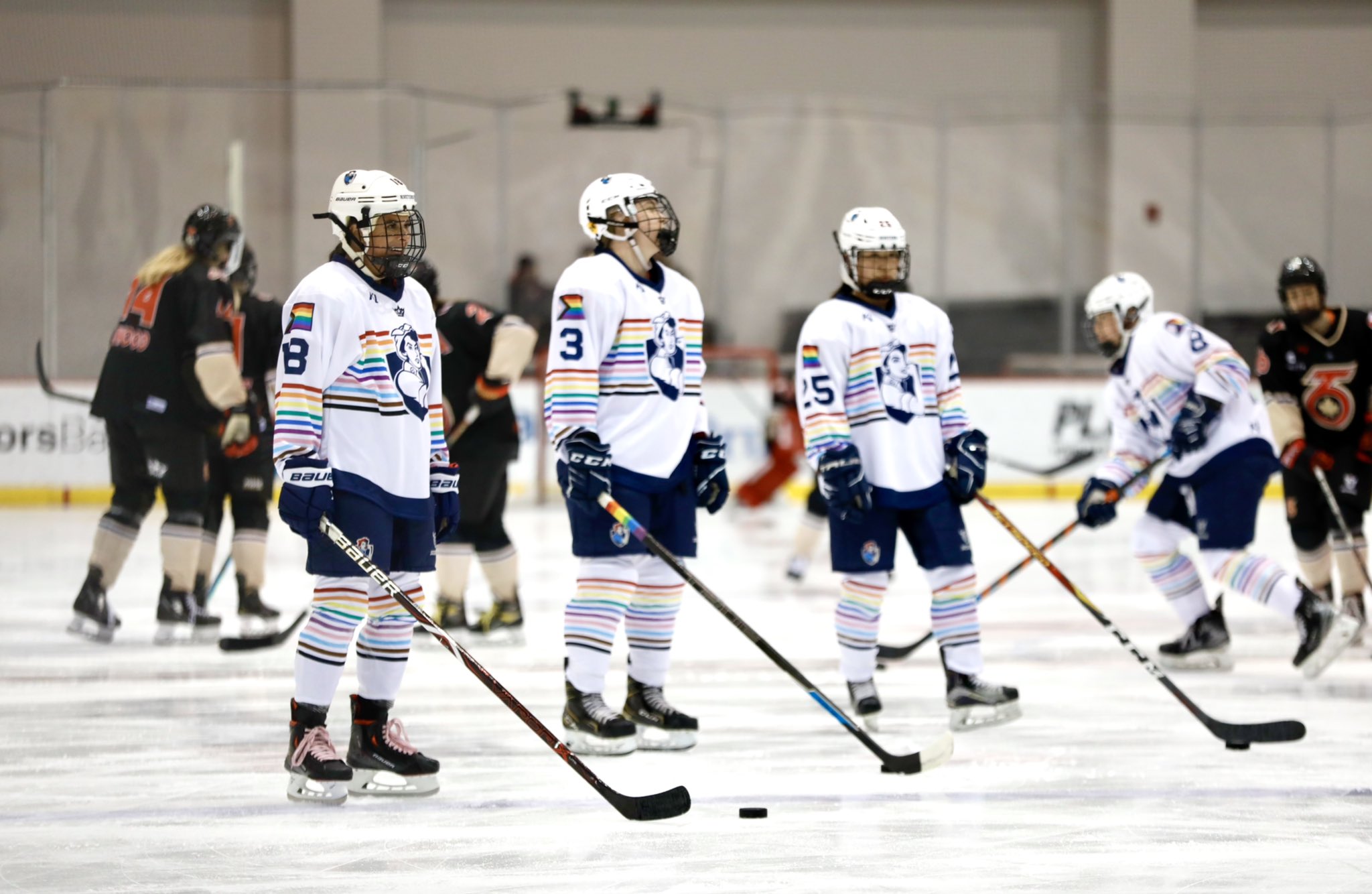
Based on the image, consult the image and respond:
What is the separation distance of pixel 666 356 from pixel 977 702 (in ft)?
3.74

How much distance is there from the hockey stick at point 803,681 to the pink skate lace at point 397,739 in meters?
0.64

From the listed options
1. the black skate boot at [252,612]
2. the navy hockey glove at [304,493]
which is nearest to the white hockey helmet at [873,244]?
the navy hockey glove at [304,493]

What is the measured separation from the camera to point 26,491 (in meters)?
10.1

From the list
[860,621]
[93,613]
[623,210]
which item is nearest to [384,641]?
[623,210]

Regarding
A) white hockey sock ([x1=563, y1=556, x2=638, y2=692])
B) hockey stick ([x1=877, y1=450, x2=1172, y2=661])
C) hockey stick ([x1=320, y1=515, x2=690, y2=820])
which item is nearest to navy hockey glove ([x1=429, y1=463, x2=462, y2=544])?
hockey stick ([x1=320, y1=515, x2=690, y2=820])

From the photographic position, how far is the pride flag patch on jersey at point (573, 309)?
369 cm

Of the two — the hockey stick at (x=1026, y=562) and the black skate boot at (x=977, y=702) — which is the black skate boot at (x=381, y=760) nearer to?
the black skate boot at (x=977, y=702)

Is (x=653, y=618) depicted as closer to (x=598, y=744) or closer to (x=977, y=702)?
(x=598, y=744)

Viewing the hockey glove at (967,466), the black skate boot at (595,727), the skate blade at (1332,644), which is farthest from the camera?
the skate blade at (1332,644)

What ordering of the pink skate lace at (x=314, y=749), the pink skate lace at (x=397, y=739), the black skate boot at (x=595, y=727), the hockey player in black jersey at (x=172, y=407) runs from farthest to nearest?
the hockey player in black jersey at (x=172, y=407), the black skate boot at (x=595, y=727), the pink skate lace at (x=397, y=739), the pink skate lace at (x=314, y=749)

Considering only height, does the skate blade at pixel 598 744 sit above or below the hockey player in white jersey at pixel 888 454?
below

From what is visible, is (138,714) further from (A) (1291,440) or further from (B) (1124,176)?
(B) (1124,176)

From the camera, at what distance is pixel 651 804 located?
311 centimetres

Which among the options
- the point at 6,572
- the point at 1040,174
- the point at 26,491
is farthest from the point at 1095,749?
the point at 1040,174
